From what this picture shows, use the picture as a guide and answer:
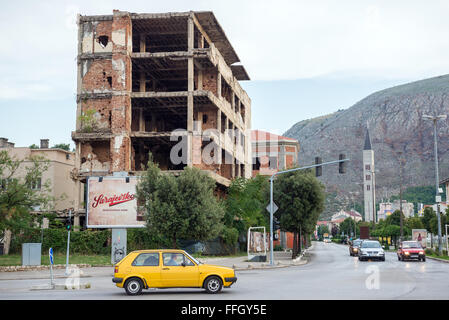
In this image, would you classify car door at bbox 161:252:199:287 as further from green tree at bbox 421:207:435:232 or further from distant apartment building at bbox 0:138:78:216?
green tree at bbox 421:207:435:232

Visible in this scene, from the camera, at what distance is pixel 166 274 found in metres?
16.8

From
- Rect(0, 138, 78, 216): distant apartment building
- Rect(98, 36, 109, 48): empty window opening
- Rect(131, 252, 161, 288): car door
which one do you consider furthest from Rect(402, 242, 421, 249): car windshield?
Rect(0, 138, 78, 216): distant apartment building

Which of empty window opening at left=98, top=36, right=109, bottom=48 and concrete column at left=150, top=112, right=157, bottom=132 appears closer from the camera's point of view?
empty window opening at left=98, top=36, right=109, bottom=48

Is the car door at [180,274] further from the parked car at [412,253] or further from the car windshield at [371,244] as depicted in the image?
the parked car at [412,253]

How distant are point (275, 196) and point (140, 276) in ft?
93.2

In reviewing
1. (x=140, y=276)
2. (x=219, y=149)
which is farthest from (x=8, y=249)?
(x=140, y=276)

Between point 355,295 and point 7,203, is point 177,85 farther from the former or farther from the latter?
point 355,295

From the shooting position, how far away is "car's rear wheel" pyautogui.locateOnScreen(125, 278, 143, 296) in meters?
16.6

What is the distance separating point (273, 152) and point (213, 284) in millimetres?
74604

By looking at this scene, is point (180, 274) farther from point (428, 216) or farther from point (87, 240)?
point (428, 216)

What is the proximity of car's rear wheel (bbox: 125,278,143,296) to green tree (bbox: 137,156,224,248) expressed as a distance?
1469 centimetres

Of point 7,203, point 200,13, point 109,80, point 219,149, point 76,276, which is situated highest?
point 200,13
